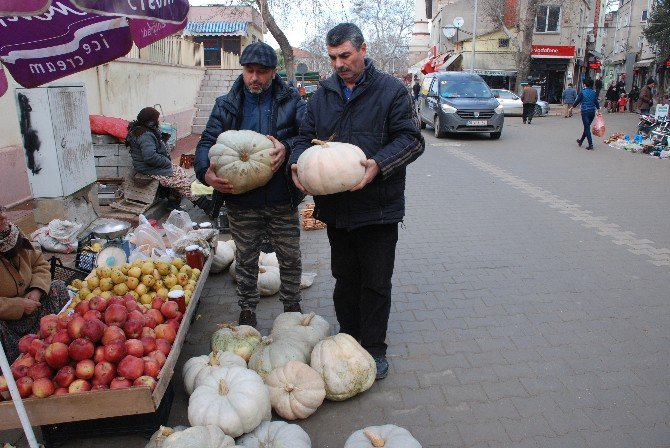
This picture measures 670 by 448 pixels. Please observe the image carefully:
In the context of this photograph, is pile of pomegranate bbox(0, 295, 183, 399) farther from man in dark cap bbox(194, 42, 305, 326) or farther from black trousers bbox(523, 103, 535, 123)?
black trousers bbox(523, 103, 535, 123)

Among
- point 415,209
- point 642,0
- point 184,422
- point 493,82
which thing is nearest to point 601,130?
point 415,209

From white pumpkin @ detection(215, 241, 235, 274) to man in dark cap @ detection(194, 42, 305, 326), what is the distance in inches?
59.8

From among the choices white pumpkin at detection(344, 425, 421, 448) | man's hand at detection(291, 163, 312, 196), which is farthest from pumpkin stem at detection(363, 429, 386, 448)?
man's hand at detection(291, 163, 312, 196)

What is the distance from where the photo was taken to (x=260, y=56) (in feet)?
11.8

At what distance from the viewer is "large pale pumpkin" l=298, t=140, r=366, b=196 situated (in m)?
2.93

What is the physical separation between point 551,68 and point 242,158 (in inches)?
1569

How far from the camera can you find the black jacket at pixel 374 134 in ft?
10.1

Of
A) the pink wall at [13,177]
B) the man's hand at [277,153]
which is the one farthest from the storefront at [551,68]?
the man's hand at [277,153]

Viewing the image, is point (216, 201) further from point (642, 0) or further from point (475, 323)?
point (642, 0)

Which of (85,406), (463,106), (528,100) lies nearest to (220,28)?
(528,100)

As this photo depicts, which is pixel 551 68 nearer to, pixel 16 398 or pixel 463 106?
pixel 463 106

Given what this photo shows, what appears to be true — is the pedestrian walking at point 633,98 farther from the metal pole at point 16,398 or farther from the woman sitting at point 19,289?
the metal pole at point 16,398

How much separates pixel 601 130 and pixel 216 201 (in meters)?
13.8

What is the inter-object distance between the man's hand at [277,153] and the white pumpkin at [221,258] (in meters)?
2.05
